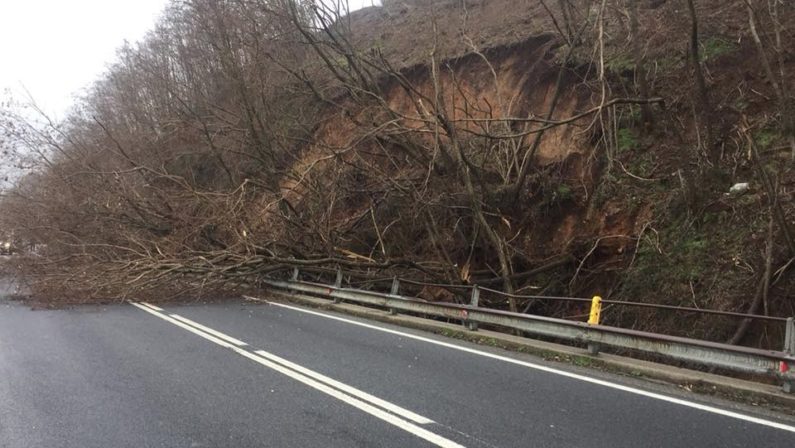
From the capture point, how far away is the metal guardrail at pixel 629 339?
18.2 ft

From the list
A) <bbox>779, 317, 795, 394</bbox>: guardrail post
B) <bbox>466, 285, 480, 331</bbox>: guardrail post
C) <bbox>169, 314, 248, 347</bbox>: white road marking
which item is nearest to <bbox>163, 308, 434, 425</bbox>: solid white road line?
<bbox>169, 314, 248, 347</bbox>: white road marking

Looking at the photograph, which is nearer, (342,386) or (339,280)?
(342,386)

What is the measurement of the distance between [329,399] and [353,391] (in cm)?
33

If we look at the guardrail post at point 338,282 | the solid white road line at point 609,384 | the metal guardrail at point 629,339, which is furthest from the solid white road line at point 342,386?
the guardrail post at point 338,282

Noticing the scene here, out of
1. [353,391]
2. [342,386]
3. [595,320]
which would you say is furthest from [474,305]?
[353,391]

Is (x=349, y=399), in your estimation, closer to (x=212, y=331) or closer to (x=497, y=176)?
(x=212, y=331)

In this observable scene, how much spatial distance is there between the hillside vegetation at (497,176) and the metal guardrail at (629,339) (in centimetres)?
201

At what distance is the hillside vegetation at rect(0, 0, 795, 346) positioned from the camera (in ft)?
31.7

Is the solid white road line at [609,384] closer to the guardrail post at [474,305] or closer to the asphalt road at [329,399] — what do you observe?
the asphalt road at [329,399]

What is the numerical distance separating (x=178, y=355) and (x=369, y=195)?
811 centimetres

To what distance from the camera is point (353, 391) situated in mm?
5879

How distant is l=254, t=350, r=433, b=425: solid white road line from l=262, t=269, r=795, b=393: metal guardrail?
318cm

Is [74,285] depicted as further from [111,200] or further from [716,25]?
[716,25]

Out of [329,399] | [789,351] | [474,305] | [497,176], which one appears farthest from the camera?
[497,176]
